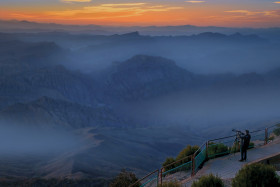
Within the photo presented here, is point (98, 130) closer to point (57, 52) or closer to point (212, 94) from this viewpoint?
point (212, 94)

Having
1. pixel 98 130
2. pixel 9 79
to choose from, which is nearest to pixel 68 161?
pixel 98 130

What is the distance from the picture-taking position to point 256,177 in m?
9.87

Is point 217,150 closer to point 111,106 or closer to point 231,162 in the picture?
point 231,162

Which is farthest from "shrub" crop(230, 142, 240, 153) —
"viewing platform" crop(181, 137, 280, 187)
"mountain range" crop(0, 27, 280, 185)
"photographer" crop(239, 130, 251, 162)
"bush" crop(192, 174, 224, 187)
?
"mountain range" crop(0, 27, 280, 185)

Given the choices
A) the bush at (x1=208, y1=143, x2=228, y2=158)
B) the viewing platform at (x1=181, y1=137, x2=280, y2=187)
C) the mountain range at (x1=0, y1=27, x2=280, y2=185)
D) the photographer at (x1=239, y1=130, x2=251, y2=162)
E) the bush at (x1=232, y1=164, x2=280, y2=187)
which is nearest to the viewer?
the bush at (x1=232, y1=164, x2=280, y2=187)

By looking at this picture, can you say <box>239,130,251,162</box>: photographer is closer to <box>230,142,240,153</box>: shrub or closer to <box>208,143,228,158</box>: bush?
<box>230,142,240,153</box>: shrub

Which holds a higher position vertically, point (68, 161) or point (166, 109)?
point (166, 109)

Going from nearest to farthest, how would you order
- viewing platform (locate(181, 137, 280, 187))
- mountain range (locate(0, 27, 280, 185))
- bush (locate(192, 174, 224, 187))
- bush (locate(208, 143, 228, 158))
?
bush (locate(192, 174, 224, 187)), viewing platform (locate(181, 137, 280, 187)), bush (locate(208, 143, 228, 158)), mountain range (locate(0, 27, 280, 185))

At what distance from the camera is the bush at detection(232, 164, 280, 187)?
982 cm

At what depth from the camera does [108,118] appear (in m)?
105

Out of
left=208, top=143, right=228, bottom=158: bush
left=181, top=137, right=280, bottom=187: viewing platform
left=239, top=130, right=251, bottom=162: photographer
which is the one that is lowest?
left=181, top=137, right=280, bottom=187: viewing platform

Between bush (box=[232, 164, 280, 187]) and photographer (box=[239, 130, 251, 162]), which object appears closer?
bush (box=[232, 164, 280, 187])

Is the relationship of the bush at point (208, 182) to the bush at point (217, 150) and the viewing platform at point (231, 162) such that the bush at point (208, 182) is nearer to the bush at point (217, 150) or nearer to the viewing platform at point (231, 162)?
the viewing platform at point (231, 162)

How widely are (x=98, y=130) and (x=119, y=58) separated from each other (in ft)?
384
